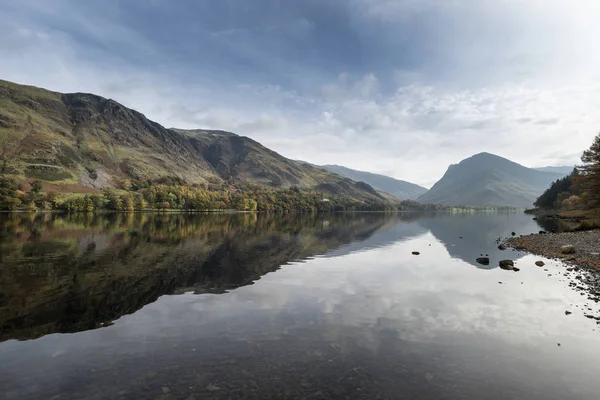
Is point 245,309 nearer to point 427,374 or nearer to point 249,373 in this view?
point 249,373

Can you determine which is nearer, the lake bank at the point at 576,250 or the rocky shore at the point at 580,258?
the rocky shore at the point at 580,258

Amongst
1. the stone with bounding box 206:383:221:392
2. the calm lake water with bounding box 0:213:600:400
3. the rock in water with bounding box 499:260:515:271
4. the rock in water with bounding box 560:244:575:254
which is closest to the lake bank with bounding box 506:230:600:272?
the rock in water with bounding box 560:244:575:254

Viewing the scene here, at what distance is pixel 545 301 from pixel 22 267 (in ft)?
197

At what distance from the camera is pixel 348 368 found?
18547 millimetres

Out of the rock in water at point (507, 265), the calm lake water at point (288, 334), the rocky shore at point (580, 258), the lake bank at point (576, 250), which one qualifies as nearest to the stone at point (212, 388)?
the calm lake water at point (288, 334)

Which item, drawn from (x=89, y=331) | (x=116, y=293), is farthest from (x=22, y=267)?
(x=89, y=331)

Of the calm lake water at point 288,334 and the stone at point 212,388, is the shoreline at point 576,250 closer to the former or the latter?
the calm lake water at point 288,334

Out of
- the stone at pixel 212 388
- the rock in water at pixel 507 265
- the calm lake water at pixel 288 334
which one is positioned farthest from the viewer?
the rock in water at pixel 507 265

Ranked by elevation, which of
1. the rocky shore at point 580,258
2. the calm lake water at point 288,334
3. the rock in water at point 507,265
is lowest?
the calm lake water at point 288,334

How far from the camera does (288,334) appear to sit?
77.3 feet

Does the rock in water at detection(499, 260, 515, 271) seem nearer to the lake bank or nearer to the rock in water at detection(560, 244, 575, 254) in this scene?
the lake bank

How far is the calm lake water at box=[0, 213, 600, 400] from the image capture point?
16.5m

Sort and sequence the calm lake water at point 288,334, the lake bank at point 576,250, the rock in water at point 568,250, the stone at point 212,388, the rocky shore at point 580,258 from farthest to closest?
the rock in water at point 568,250 → the lake bank at point 576,250 → the rocky shore at point 580,258 → the calm lake water at point 288,334 → the stone at point 212,388

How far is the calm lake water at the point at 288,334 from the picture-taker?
16516 millimetres
